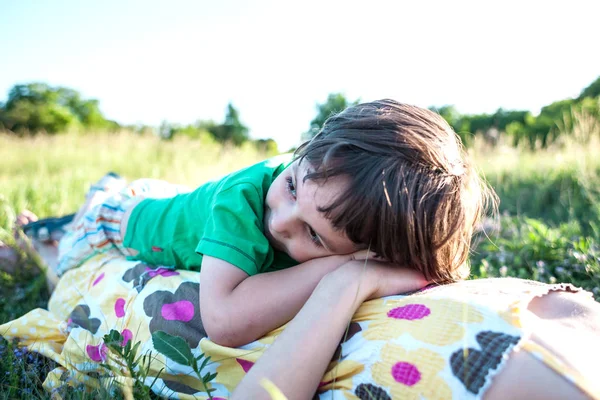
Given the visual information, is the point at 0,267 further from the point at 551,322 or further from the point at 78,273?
the point at 551,322

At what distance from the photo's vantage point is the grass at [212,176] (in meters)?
2.27

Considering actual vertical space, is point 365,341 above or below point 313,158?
below

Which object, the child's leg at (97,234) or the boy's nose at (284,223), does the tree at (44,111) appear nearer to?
the child's leg at (97,234)

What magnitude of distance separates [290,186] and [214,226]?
318 millimetres

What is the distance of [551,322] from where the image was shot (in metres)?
1.21

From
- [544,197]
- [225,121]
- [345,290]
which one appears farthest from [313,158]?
[225,121]

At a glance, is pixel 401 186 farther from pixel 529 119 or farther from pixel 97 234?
pixel 529 119

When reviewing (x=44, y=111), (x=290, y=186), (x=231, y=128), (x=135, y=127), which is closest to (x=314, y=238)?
(x=290, y=186)

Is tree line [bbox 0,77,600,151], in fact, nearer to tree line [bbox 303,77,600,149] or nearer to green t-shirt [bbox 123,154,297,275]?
tree line [bbox 303,77,600,149]

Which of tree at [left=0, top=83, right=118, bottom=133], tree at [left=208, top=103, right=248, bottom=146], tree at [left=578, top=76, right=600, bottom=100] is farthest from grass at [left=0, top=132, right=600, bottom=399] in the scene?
tree at [left=208, top=103, right=248, bottom=146]

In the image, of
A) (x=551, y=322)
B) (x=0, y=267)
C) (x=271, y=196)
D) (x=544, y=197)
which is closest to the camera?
(x=551, y=322)

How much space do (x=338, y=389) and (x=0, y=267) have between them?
2.57 meters

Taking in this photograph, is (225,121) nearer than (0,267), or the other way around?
(0,267)

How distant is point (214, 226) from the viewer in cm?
162
